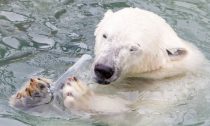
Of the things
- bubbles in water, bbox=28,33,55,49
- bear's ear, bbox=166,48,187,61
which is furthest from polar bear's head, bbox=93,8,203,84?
bubbles in water, bbox=28,33,55,49

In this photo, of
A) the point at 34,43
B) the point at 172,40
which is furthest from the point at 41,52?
the point at 172,40

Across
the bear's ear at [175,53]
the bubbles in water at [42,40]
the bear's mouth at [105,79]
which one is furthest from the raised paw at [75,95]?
the bubbles in water at [42,40]

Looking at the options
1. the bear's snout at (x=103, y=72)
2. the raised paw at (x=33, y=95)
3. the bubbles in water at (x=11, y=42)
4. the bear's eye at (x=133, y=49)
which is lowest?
the bubbles in water at (x=11, y=42)

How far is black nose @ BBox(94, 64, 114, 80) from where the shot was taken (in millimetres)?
5094

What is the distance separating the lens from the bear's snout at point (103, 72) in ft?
16.7

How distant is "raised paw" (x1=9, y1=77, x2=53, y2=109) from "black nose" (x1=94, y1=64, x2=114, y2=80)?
1.47ft

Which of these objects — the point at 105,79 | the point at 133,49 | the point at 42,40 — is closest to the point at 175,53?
the point at 133,49

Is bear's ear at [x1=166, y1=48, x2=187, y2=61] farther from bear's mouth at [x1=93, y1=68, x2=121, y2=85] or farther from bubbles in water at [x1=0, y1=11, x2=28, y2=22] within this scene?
bubbles in water at [x1=0, y1=11, x2=28, y2=22]

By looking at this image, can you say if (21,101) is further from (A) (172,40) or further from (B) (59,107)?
(A) (172,40)

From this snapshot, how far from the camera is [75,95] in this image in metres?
5.03

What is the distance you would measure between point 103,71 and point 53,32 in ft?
7.19

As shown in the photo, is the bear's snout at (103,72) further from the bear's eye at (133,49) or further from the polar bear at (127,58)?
the bear's eye at (133,49)

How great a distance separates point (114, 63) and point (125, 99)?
0.43 meters

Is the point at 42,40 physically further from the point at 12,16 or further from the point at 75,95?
the point at 75,95
